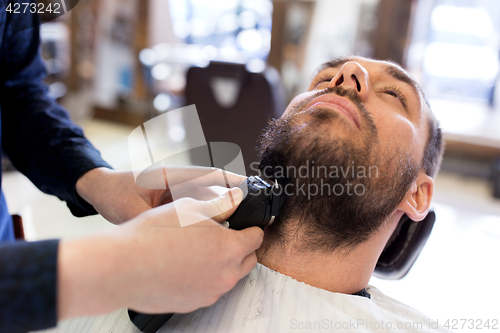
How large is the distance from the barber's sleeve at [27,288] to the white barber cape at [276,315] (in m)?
0.48

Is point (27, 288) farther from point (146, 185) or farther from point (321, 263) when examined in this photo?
point (321, 263)

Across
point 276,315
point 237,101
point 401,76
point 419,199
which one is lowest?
point 276,315

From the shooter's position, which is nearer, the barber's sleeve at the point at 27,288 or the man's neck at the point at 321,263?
the barber's sleeve at the point at 27,288

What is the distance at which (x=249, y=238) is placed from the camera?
0.79m

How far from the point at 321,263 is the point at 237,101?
160 centimetres

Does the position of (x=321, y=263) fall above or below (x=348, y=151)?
below

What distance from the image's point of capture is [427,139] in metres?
1.30

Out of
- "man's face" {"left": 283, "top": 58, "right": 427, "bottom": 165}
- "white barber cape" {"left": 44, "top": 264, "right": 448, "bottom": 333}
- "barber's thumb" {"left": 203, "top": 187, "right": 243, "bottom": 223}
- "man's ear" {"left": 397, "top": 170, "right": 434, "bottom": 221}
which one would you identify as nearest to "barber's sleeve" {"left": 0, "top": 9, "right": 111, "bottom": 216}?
"white barber cape" {"left": 44, "top": 264, "right": 448, "bottom": 333}

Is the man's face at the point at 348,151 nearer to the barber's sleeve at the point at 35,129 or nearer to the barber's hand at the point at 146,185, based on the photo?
the barber's hand at the point at 146,185

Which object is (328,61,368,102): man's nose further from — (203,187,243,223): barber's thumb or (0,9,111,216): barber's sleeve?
(0,9,111,216): barber's sleeve

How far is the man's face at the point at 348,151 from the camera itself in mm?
1005

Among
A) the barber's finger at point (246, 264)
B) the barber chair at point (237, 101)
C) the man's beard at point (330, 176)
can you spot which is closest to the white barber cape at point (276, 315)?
the man's beard at point (330, 176)

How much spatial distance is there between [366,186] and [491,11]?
12.9 ft

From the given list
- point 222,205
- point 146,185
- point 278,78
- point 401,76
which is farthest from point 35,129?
point 278,78
